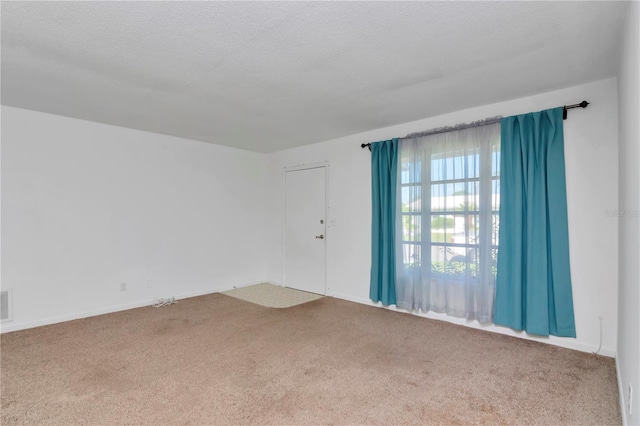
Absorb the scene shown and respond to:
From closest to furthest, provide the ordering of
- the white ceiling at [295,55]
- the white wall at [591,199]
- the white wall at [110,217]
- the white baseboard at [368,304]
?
the white ceiling at [295,55] → the white wall at [591,199] → the white baseboard at [368,304] → the white wall at [110,217]

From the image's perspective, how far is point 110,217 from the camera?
4.15 m

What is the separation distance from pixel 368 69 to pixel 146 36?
5.18ft

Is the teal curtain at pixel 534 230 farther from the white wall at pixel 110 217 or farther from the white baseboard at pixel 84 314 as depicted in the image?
the white baseboard at pixel 84 314

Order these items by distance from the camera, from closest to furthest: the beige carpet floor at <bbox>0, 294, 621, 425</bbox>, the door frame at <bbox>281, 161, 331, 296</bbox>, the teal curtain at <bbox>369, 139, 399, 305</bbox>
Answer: the beige carpet floor at <bbox>0, 294, 621, 425</bbox>
the teal curtain at <bbox>369, 139, 399, 305</bbox>
the door frame at <bbox>281, 161, 331, 296</bbox>

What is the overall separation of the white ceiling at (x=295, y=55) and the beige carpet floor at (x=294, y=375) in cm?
235

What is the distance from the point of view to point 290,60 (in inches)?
96.0

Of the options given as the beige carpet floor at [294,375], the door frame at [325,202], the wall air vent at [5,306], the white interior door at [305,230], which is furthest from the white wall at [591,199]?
the wall air vent at [5,306]

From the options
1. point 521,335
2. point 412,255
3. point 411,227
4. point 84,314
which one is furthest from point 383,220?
point 84,314

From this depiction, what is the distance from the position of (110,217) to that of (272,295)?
7.97 ft

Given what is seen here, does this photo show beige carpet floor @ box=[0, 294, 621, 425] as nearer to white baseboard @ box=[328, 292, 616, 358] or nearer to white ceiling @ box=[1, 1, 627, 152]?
white baseboard @ box=[328, 292, 616, 358]

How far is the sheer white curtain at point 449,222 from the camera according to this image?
3.37 meters

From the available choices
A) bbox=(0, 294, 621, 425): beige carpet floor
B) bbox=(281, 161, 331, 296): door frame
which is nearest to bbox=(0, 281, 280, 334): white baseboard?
bbox=(0, 294, 621, 425): beige carpet floor

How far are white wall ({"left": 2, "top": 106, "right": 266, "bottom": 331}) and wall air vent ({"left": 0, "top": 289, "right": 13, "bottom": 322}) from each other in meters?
0.05

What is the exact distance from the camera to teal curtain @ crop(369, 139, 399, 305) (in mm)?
4137
